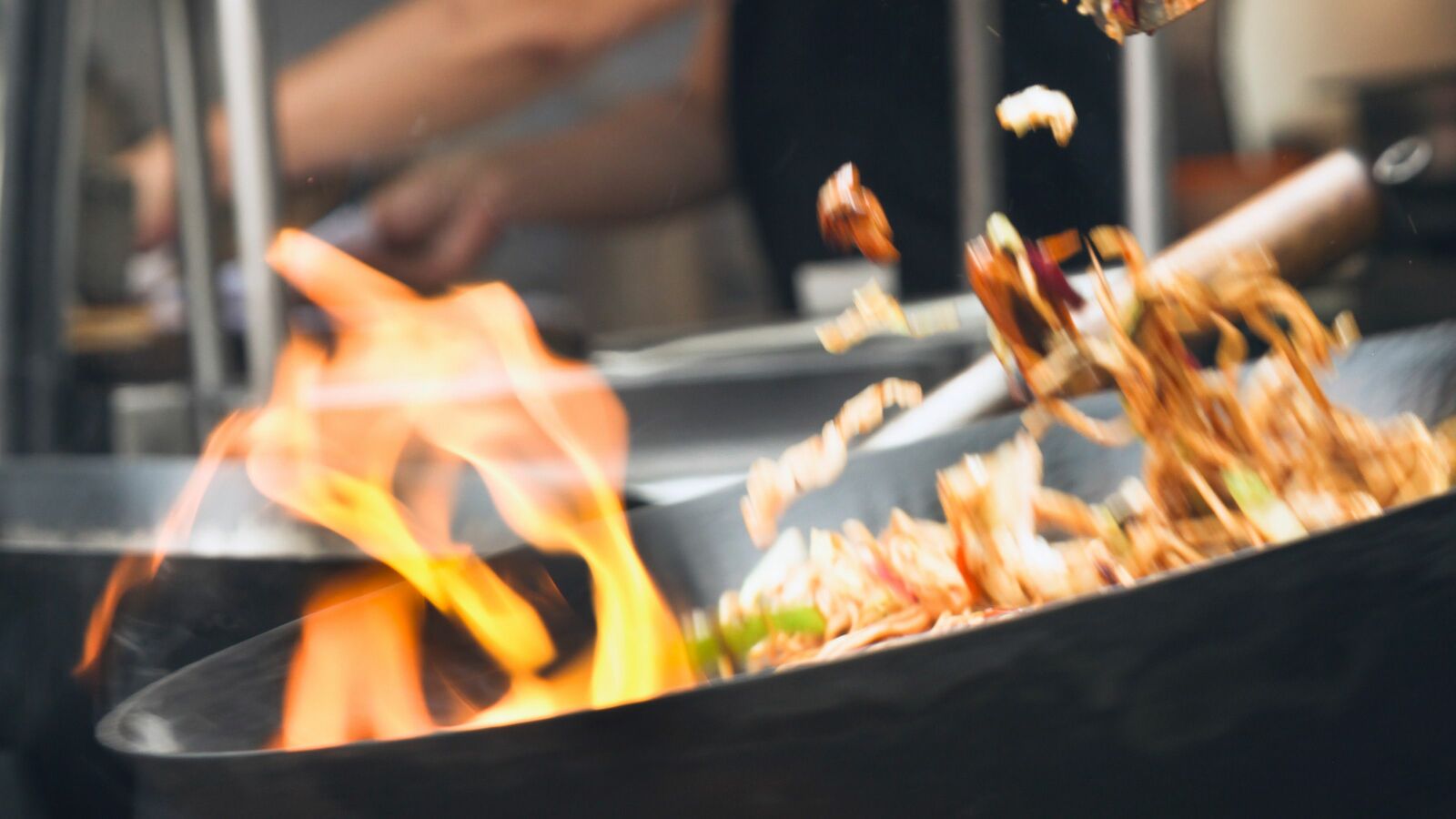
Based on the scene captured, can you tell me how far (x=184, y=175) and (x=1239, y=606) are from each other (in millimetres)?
1360

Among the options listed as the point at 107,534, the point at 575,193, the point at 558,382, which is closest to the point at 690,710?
the point at 107,534

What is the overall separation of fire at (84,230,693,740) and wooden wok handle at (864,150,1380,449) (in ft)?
0.77

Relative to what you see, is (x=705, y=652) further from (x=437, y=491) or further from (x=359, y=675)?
(x=437, y=491)

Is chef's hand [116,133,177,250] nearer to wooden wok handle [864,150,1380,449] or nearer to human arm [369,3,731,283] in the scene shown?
human arm [369,3,731,283]

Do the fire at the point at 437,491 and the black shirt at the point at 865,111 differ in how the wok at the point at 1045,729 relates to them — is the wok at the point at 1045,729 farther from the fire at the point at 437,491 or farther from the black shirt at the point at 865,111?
the black shirt at the point at 865,111

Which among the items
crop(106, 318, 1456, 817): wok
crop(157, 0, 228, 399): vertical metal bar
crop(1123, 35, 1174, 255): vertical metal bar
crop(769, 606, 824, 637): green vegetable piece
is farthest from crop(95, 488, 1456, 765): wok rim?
crop(157, 0, 228, 399): vertical metal bar

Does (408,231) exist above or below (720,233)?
below

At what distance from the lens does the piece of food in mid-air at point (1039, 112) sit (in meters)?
0.54

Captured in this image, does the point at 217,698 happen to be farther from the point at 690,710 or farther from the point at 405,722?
the point at 690,710

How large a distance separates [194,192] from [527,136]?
5.38 ft

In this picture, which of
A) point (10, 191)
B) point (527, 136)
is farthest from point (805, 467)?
point (527, 136)

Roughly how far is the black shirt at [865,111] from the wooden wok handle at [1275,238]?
615 millimetres

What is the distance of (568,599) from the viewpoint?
676 mm

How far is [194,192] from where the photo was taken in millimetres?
1420
